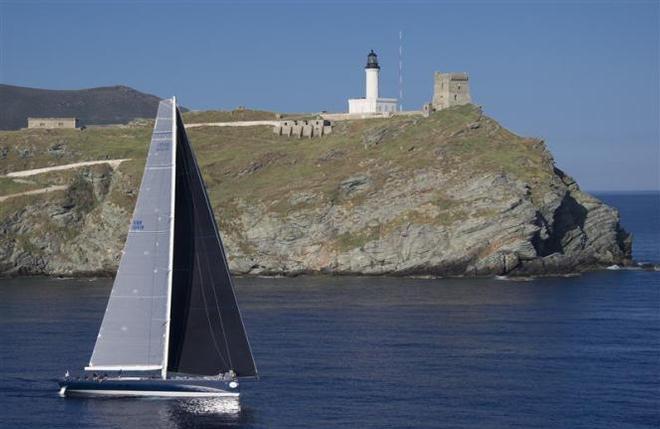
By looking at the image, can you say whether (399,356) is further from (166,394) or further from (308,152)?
(308,152)

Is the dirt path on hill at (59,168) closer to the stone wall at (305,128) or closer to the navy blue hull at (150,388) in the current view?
the stone wall at (305,128)

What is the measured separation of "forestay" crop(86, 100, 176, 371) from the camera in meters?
45.2

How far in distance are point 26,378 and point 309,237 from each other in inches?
1984

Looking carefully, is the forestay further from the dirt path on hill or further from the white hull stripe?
the dirt path on hill

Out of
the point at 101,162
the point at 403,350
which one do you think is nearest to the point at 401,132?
the point at 101,162

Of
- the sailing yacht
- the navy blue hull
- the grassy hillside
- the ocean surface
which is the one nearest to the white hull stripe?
the navy blue hull

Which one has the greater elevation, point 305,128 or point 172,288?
point 305,128

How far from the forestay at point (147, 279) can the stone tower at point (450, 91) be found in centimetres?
7567

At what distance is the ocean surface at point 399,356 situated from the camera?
46188mm

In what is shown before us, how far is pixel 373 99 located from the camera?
128250 millimetres

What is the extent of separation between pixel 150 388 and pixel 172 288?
392 centimetres

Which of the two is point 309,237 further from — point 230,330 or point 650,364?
point 230,330

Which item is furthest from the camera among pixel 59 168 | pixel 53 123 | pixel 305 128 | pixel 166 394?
pixel 53 123

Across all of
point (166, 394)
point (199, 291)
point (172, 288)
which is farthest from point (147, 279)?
point (166, 394)
